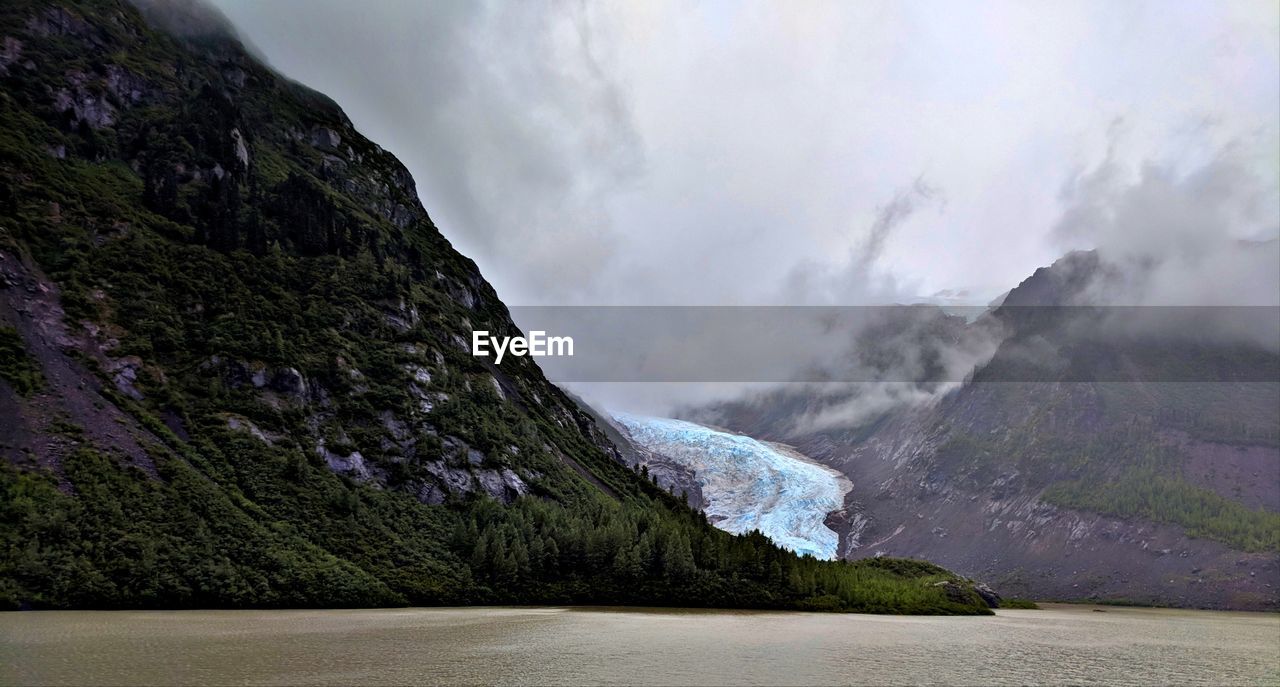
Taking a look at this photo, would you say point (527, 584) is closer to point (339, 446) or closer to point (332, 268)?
point (339, 446)

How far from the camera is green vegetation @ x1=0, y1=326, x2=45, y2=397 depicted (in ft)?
281

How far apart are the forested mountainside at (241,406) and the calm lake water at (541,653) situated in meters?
15.8

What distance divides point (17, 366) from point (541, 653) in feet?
263

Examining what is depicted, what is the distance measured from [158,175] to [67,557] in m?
97.1

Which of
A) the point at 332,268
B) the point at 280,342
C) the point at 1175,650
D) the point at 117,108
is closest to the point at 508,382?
the point at 332,268

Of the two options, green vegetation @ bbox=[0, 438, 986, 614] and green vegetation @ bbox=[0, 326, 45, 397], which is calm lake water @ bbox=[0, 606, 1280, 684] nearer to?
green vegetation @ bbox=[0, 438, 986, 614]

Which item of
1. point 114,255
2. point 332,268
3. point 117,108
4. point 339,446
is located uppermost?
point 117,108

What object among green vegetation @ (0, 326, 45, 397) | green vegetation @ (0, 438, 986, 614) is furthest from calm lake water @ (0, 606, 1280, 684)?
green vegetation @ (0, 326, 45, 397)

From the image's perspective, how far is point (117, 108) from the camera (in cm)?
15112

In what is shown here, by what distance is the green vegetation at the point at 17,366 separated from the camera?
85.6 m

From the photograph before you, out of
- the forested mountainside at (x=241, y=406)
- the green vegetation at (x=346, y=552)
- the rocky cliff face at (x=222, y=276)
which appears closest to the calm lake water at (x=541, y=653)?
the green vegetation at (x=346, y=552)

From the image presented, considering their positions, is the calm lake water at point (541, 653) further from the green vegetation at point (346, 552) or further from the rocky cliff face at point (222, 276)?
the rocky cliff face at point (222, 276)

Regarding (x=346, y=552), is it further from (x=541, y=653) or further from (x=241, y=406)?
(x=541, y=653)

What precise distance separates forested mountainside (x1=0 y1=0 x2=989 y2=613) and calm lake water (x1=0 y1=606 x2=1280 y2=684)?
621 inches
